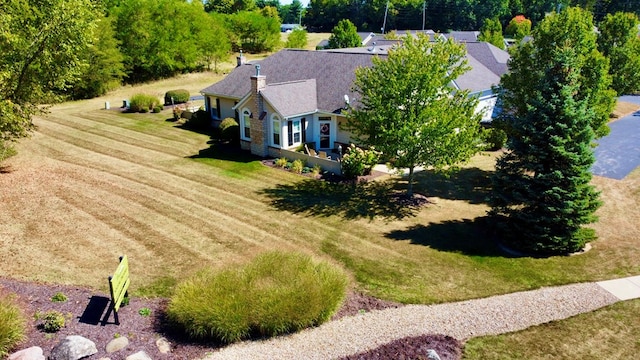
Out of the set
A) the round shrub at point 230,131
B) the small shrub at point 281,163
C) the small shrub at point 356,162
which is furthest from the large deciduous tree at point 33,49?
the small shrub at point 356,162

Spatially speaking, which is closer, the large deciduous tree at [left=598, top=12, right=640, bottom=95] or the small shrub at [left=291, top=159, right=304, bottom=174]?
the small shrub at [left=291, top=159, right=304, bottom=174]

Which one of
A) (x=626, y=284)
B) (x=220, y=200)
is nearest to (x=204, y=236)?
(x=220, y=200)

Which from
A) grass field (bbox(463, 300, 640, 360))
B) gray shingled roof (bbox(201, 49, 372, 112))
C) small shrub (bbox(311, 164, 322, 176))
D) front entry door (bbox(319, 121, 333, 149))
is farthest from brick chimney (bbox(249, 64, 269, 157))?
grass field (bbox(463, 300, 640, 360))

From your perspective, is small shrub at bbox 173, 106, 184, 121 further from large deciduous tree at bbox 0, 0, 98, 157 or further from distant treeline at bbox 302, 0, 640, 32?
distant treeline at bbox 302, 0, 640, 32

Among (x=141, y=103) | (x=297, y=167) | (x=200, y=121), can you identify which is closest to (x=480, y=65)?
(x=297, y=167)

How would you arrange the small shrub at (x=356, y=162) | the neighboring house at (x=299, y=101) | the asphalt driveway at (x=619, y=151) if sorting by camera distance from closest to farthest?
the small shrub at (x=356, y=162)
the asphalt driveway at (x=619, y=151)
the neighboring house at (x=299, y=101)

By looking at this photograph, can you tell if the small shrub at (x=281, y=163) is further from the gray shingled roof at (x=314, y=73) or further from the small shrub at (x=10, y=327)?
the small shrub at (x=10, y=327)

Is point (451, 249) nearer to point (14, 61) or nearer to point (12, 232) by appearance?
point (12, 232)

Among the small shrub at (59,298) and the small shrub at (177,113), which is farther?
the small shrub at (177,113)
